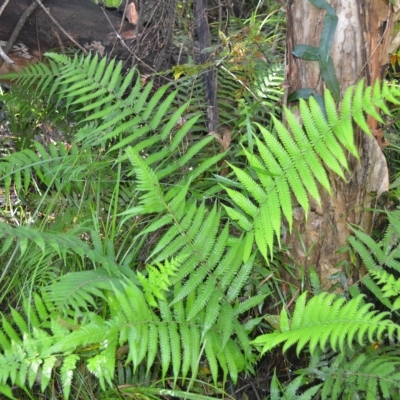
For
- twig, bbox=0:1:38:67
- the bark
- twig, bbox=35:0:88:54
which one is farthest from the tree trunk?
twig, bbox=0:1:38:67

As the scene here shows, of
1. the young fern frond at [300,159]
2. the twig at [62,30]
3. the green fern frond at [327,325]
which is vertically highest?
the twig at [62,30]

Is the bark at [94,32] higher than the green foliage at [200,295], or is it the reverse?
the bark at [94,32]

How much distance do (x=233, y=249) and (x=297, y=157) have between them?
0.36 meters

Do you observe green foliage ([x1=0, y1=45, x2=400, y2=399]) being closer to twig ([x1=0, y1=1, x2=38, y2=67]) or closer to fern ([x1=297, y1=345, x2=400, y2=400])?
fern ([x1=297, y1=345, x2=400, y2=400])

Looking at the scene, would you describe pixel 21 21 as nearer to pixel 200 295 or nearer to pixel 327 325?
pixel 200 295

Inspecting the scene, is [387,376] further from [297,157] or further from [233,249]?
[297,157]

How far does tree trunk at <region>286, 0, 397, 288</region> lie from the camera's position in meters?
1.80

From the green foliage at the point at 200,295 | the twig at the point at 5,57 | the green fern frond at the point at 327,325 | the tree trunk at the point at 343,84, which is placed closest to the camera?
the green fern frond at the point at 327,325

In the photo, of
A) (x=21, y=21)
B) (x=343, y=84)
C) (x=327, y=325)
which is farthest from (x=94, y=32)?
(x=327, y=325)

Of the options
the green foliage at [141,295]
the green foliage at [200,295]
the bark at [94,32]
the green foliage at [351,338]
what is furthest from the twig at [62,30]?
the green foliage at [351,338]

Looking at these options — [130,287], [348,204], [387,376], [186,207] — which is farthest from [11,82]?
[387,376]

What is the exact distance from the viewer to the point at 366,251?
1.89 meters

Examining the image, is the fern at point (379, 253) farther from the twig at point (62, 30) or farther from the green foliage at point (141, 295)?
the twig at point (62, 30)

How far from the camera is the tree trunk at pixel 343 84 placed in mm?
1804
